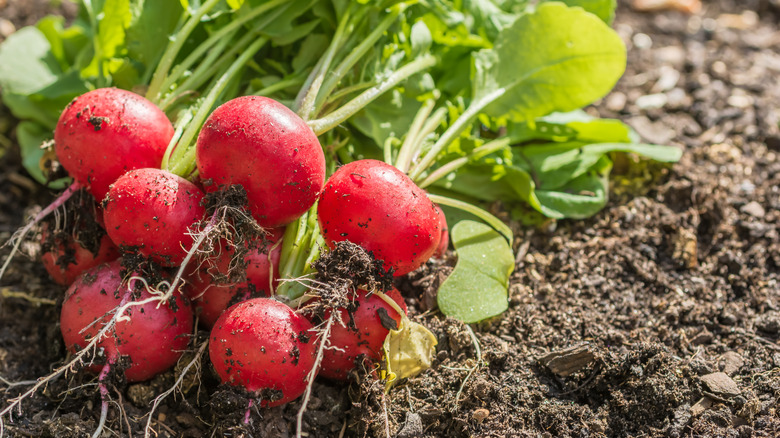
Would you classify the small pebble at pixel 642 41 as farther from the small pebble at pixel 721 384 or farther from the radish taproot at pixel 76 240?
the radish taproot at pixel 76 240

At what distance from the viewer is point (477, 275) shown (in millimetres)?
2670

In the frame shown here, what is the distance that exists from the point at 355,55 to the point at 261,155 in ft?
2.55

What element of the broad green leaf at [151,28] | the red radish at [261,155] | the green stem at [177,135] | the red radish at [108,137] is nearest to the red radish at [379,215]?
the red radish at [261,155]

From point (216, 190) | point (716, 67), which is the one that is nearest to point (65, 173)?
point (216, 190)

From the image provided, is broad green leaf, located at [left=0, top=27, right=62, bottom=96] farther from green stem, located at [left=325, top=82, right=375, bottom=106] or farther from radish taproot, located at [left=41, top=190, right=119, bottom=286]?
green stem, located at [left=325, top=82, right=375, bottom=106]

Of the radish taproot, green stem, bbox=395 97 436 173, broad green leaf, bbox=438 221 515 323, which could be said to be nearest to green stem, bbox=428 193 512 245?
broad green leaf, bbox=438 221 515 323

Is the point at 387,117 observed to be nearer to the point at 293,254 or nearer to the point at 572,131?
the point at 293,254

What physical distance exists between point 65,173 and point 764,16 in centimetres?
488

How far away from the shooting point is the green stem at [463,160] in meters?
2.77

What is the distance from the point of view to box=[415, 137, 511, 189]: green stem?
2771mm

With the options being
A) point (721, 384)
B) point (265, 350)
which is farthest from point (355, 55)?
point (721, 384)

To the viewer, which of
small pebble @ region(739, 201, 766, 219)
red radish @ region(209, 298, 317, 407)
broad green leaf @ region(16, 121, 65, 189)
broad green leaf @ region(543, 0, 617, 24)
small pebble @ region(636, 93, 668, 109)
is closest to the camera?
red radish @ region(209, 298, 317, 407)

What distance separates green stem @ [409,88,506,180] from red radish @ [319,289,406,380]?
0.63m

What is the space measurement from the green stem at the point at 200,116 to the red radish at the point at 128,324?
18.2 inches
